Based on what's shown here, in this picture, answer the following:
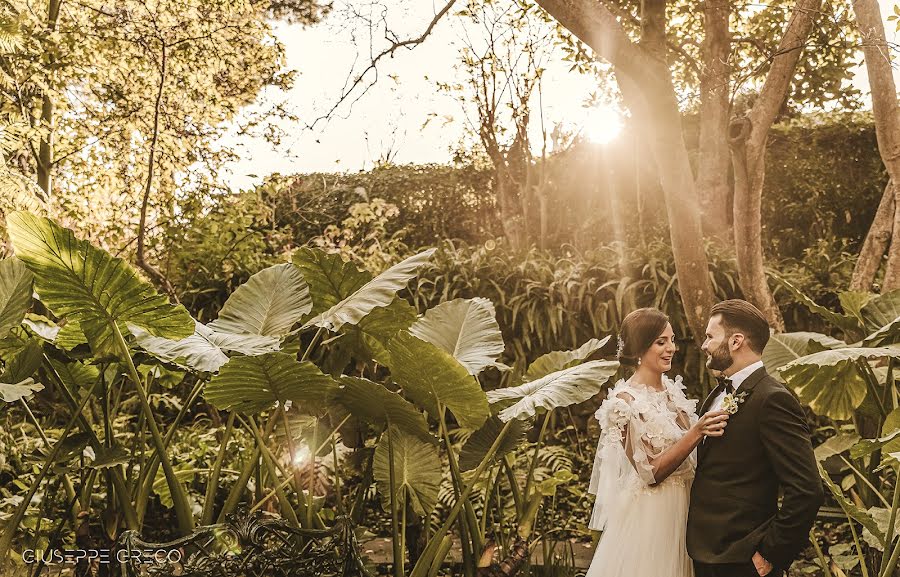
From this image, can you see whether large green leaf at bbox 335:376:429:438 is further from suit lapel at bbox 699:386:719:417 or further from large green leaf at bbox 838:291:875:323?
large green leaf at bbox 838:291:875:323

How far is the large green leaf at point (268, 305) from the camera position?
2826 mm

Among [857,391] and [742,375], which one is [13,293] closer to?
[742,375]

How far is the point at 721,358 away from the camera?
6.95 feet

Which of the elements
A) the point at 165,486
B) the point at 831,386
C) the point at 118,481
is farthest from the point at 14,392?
the point at 831,386

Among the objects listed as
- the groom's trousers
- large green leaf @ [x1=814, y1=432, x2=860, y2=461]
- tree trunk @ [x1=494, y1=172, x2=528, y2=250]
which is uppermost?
tree trunk @ [x1=494, y1=172, x2=528, y2=250]

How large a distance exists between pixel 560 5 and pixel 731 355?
231 cm

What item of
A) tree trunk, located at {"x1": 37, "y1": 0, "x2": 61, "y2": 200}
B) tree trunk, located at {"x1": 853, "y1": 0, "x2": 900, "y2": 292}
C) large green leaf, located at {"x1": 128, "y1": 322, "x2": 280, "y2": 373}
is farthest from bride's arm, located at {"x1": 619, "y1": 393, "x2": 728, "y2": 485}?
tree trunk, located at {"x1": 37, "y1": 0, "x2": 61, "y2": 200}

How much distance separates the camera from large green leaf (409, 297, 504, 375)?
302 centimetres

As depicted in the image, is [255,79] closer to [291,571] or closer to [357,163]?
[357,163]

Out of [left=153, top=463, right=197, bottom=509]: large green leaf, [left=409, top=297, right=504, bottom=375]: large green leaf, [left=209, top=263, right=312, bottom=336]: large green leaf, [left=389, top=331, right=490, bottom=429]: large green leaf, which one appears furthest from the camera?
[left=153, top=463, right=197, bottom=509]: large green leaf

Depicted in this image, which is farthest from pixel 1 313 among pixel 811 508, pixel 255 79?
pixel 255 79

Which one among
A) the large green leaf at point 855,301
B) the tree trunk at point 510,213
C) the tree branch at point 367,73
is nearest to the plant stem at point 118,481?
the tree branch at point 367,73

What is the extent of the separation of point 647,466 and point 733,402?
0.43 metres

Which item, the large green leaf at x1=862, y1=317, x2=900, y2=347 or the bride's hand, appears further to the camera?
the large green leaf at x1=862, y1=317, x2=900, y2=347
